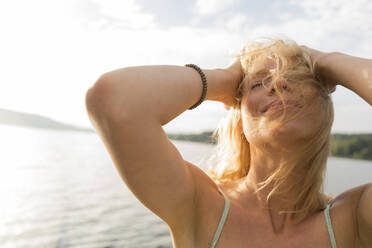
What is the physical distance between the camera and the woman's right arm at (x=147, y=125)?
4.23ft

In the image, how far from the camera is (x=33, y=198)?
10.7m

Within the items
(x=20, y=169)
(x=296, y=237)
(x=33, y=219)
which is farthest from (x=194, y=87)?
(x=20, y=169)

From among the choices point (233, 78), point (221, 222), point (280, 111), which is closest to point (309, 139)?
point (280, 111)

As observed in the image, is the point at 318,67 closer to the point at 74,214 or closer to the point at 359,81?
the point at 359,81

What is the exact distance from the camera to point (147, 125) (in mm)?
1339

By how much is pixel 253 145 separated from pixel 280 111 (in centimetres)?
31

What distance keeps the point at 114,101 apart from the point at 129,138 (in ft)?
0.56

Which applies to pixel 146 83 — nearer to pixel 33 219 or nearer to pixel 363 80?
pixel 363 80

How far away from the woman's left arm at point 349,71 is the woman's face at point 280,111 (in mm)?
150

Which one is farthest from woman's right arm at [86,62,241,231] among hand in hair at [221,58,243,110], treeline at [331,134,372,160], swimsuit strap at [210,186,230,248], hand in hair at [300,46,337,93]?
treeline at [331,134,372,160]

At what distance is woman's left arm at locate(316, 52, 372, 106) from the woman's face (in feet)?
0.49

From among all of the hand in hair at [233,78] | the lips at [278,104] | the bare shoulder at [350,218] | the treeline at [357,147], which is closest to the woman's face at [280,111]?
the lips at [278,104]

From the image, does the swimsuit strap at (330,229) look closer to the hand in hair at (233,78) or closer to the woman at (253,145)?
the woman at (253,145)

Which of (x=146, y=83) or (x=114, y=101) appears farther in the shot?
(x=146, y=83)
